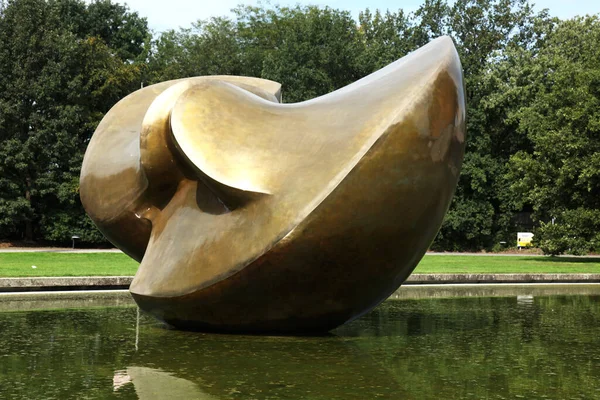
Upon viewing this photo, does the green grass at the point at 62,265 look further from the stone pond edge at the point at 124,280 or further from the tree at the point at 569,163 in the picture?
the tree at the point at 569,163

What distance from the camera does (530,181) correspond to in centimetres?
3120

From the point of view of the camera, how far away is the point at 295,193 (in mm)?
8312

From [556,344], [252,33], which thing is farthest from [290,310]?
[252,33]

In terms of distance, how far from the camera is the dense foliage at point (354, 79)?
30469 millimetres

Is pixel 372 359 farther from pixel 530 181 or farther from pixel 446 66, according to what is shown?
pixel 530 181

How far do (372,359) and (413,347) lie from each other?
3.53ft

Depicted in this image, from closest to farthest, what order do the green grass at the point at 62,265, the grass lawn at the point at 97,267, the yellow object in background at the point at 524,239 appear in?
the green grass at the point at 62,265 < the grass lawn at the point at 97,267 < the yellow object in background at the point at 524,239

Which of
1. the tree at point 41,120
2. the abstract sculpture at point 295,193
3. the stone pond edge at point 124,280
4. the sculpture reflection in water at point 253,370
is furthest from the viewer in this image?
the tree at point 41,120

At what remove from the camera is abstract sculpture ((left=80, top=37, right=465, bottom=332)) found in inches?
320

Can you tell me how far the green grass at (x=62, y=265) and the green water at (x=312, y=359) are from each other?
5.87 metres

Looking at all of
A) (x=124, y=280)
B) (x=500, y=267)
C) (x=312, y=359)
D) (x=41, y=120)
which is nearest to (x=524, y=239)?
(x=500, y=267)

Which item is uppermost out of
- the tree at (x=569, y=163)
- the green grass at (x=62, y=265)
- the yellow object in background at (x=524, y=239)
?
the tree at (x=569, y=163)

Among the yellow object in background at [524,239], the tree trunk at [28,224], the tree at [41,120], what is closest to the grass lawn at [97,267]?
the tree at [41,120]

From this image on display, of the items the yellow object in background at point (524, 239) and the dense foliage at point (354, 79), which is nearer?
the dense foliage at point (354, 79)
